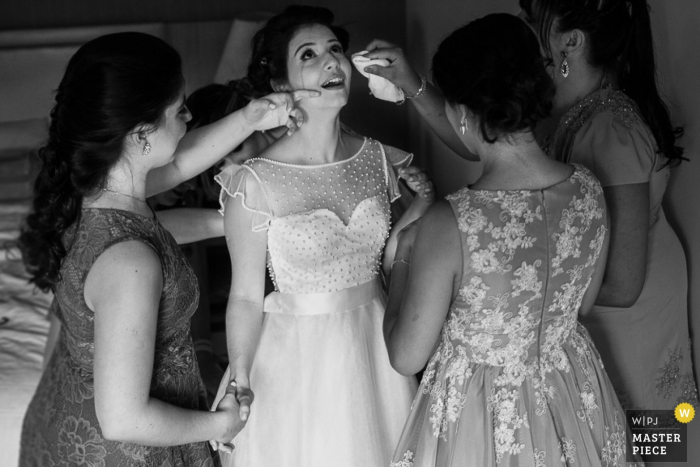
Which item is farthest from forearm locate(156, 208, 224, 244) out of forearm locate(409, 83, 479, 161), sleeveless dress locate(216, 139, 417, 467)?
forearm locate(409, 83, 479, 161)

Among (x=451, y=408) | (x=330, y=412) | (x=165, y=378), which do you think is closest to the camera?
(x=165, y=378)

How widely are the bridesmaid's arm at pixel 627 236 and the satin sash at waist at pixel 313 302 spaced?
1.93ft

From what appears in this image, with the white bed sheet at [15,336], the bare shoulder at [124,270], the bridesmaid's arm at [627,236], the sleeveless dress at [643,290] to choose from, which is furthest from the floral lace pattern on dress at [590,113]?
the white bed sheet at [15,336]

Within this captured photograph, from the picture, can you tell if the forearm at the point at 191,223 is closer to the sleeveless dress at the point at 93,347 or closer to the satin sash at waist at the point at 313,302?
the satin sash at waist at the point at 313,302

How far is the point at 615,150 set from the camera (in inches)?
64.3

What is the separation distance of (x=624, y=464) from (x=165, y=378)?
36.5 inches

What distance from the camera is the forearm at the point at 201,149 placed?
64.7 inches

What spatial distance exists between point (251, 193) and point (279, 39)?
39 centimetres

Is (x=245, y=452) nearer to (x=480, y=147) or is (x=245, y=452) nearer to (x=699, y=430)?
(x=480, y=147)

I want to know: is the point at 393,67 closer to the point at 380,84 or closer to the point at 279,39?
the point at 380,84

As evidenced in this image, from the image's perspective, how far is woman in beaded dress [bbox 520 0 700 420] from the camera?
163 centimetres

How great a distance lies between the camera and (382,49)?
176 cm

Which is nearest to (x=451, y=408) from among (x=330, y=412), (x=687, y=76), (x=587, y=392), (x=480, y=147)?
(x=587, y=392)

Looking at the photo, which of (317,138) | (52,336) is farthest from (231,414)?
(52,336)
